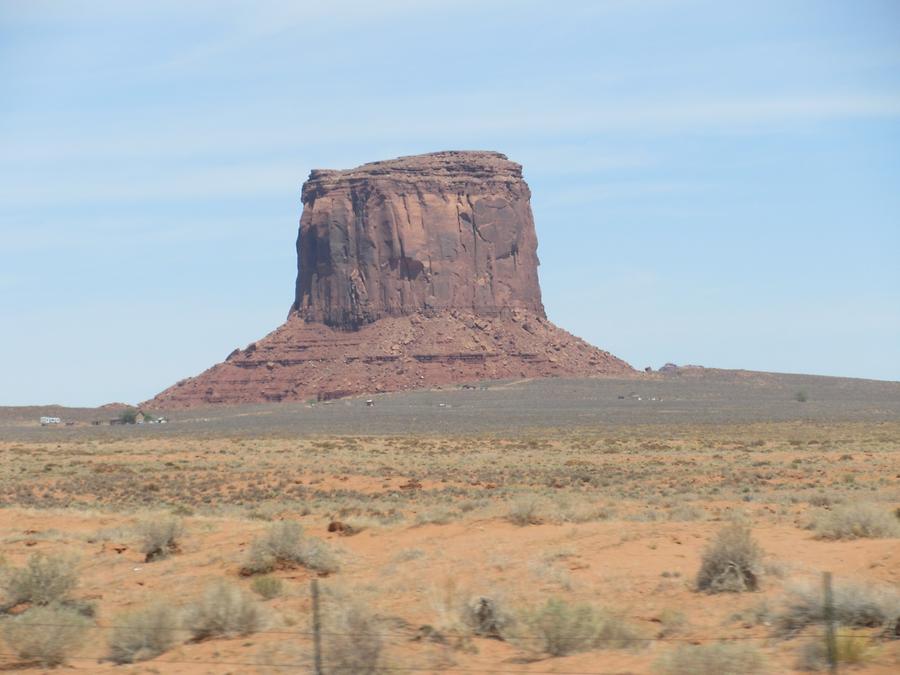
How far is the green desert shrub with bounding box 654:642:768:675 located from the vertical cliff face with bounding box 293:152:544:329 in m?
126

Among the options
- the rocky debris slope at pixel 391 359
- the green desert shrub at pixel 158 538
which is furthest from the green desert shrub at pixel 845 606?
the rocky debris slope at pixel 391 359

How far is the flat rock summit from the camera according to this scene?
418 feet

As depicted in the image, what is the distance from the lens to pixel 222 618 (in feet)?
44.0

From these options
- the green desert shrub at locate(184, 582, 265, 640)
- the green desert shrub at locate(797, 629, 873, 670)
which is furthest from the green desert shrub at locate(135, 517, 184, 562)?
the green desert shrub at locate(797, 629, 873, 670)

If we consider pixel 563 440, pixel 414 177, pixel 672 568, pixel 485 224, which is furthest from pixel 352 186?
pixel 672 568

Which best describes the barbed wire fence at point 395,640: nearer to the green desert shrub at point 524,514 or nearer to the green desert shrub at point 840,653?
the green desert shrub at point 840,653

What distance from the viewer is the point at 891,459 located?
4041 centimetres

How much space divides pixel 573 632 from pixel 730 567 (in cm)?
306

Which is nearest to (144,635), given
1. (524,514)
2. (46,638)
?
(46,638)

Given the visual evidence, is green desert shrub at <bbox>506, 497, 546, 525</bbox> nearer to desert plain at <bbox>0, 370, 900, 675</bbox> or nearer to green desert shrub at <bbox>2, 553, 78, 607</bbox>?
desert plain at <bbox>0, 370, 900, 675</bbox>

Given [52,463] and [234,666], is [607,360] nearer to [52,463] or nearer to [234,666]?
[52,463]

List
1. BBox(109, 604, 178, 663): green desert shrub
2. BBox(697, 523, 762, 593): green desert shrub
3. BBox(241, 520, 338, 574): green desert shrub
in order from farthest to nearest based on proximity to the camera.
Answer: BBox(241, 520, 338, 574): green desert shrub
BBox(697, 523, 762, 593): green desert shrub
BBox(109, 604, 178, 663): green desert shrub

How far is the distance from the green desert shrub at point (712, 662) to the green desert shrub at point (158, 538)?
10609 mm

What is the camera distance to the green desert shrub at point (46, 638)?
496 inches
